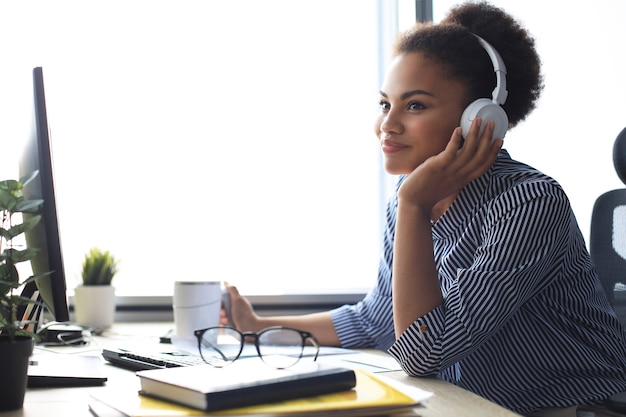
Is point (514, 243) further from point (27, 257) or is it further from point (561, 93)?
point (561, 93)

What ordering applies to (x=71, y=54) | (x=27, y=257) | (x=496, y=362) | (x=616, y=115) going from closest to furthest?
(x=27, y=257), (x=496, y=362), (x=616, y=115), (x=71, y=54)

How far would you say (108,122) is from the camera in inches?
86.1

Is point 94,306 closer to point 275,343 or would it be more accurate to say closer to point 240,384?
point 275,343

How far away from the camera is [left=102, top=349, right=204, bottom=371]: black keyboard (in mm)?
1082

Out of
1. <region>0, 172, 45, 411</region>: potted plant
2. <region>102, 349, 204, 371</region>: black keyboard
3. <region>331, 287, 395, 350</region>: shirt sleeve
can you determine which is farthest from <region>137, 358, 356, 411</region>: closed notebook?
<region>331, 287, 395, 350</region>: shirt sleeve

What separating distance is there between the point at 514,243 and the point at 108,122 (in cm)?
148

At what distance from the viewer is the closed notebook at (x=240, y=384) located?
2.31 ft

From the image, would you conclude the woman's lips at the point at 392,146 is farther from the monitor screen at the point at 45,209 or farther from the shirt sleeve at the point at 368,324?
the monitor screen at the point at 45,209

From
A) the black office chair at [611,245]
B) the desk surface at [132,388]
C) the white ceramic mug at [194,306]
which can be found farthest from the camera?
the white ceramic mug at [194,306]

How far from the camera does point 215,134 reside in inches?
87.4

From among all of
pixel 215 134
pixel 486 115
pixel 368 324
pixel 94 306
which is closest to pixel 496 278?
pixel 486 115

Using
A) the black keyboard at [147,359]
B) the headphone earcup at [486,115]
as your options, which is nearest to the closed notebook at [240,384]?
the black keyboard at [147,359]

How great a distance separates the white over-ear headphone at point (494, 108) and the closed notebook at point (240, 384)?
0.60m

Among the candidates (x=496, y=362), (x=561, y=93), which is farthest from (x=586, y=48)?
(x=496, y=362)
